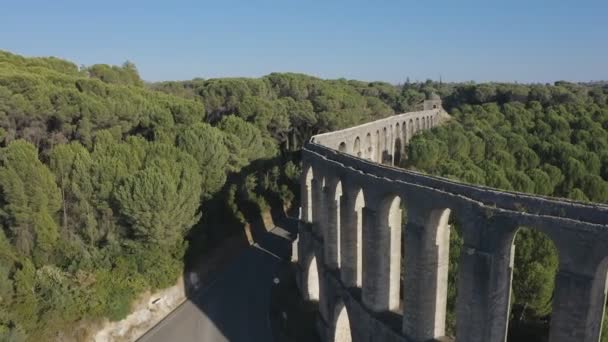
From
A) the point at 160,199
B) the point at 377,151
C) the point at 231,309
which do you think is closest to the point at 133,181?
the point at 160,199

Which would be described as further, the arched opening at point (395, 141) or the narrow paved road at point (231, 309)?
the arched opening at point (395, 141)

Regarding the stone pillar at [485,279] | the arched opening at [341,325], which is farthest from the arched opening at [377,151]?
the stone pillar at [485,279]

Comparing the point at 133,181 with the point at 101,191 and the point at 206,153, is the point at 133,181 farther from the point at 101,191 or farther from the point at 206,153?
the point at 206,153

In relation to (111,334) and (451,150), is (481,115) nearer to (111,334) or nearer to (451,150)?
(451,150)

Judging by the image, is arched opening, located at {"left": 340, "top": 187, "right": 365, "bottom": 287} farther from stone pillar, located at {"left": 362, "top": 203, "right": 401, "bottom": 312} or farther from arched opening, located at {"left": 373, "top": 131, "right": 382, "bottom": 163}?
arched opening, located at {"left": 373, "top": 131, "right": 382, "bottom": 163}

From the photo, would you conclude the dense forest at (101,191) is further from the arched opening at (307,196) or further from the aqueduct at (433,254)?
the aqueduct at (433,254)

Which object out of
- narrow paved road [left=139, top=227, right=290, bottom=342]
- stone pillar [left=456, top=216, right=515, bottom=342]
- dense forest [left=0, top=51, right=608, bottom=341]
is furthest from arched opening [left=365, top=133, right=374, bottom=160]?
stone pillar [left=456, top=216, right=515, bottom=342]
